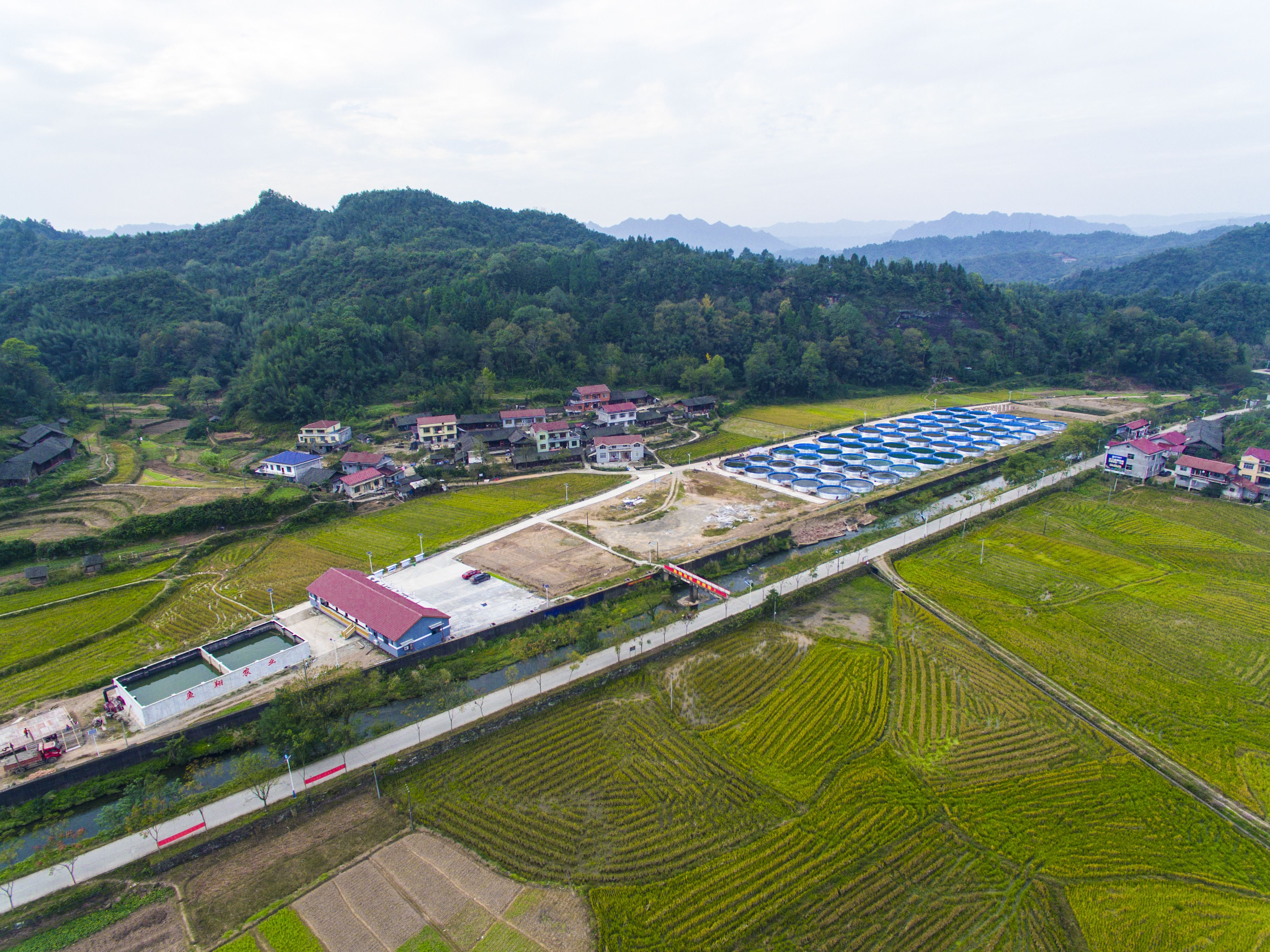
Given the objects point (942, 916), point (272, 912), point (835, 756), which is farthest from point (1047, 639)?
point (272, 912)

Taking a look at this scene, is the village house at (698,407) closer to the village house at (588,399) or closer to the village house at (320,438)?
the village house at (588,399)

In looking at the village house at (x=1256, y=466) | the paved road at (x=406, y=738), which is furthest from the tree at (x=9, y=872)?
the village house at (x=1256, y=466)

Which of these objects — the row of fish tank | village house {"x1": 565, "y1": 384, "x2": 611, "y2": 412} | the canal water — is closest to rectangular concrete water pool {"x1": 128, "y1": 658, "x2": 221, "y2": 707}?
the canal water

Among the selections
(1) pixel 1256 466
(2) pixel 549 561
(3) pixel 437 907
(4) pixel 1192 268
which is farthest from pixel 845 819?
(4) pixel 1192 268

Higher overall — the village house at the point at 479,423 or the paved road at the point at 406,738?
the village house at the point at 479,423

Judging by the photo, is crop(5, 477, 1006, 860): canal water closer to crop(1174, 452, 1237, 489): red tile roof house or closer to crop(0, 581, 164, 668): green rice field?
crop(0, 581, 164, 668): green rice field

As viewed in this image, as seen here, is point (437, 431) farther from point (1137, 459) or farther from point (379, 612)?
point (1137, 459)
